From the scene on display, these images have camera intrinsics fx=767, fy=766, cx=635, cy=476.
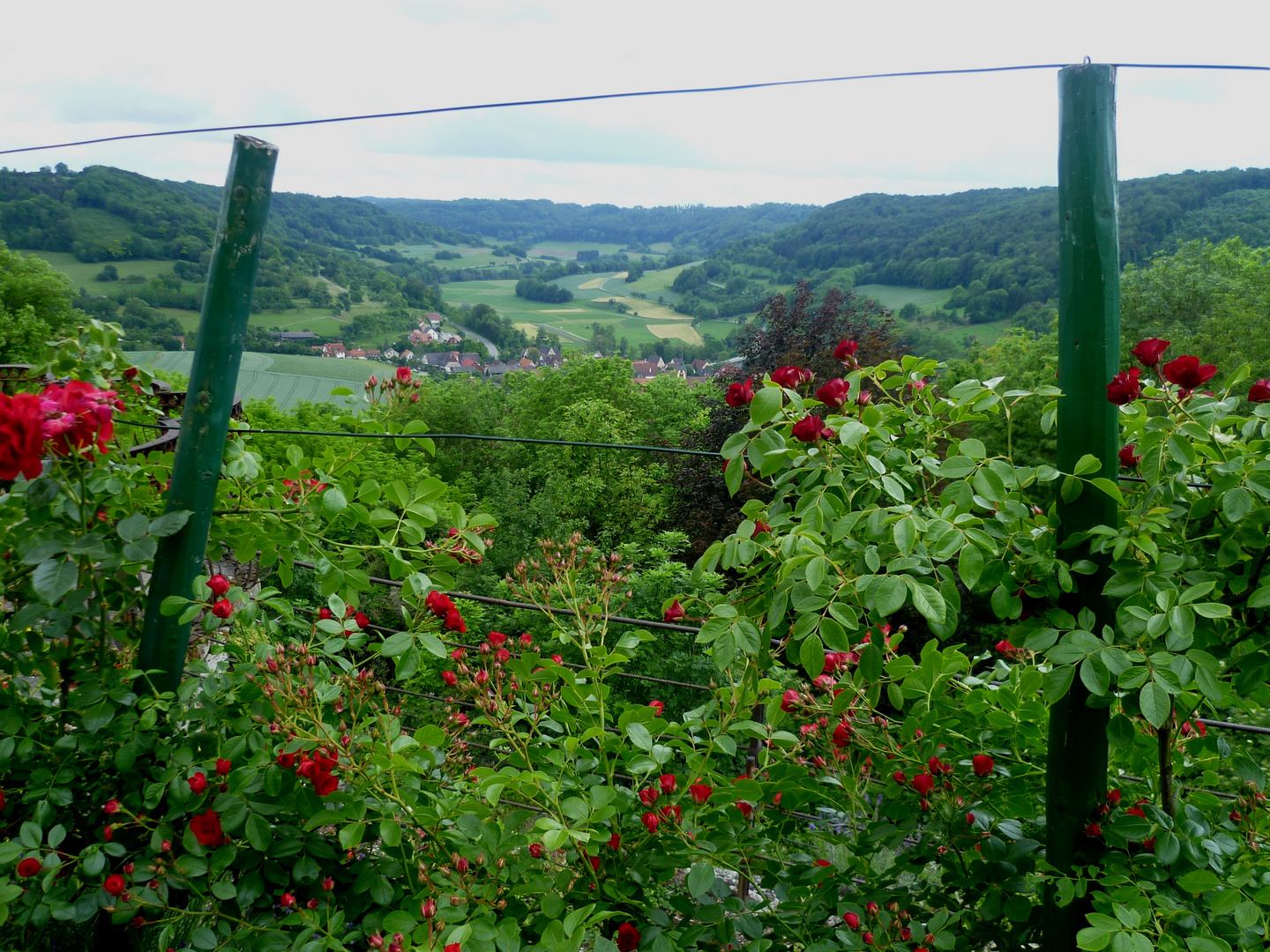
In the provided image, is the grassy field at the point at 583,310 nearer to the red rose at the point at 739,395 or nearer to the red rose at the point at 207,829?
the red rose at the point at 739,395

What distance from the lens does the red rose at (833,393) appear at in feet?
3.78

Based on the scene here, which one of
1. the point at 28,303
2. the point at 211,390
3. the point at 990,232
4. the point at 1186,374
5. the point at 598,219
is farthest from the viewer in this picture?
the point at 598,219

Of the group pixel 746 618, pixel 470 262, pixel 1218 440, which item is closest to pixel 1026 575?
pixel 1218 440

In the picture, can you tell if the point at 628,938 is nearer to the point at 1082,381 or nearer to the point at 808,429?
the point at 808,429

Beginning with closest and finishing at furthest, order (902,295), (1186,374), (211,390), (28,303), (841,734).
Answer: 1. (1186,374)
2. (841,734)
3. (211,390)
4. (28,303)
5. (902,295)

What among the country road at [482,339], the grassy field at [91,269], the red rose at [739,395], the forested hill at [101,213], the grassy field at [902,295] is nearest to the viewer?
the red rose at [739,395]

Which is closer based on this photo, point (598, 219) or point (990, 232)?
point (990, 232)

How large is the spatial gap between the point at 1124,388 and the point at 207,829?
1497 millimetres

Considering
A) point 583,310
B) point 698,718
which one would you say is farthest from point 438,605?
point 583,310

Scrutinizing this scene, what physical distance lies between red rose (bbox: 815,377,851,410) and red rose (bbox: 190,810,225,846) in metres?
1.14

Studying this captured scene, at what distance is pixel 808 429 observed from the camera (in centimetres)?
108

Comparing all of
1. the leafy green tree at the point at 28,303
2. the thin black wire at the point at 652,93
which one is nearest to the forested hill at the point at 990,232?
the thin black wire at the point at 652,93

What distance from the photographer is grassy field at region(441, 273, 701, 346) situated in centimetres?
4481

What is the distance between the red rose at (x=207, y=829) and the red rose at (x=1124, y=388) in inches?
57.8
